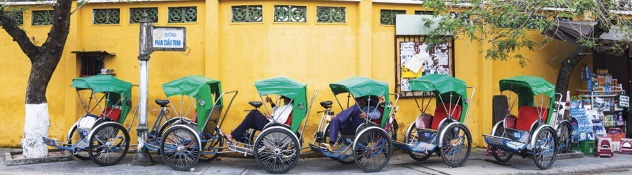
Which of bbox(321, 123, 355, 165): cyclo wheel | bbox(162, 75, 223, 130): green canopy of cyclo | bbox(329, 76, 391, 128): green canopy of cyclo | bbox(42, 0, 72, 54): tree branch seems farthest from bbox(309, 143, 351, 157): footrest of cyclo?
bbox(42, 0, 72, 54): tree branch

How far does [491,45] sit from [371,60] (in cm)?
291

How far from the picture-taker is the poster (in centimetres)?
1065

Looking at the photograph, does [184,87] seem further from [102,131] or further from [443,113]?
[443,113]

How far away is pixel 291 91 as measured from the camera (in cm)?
818

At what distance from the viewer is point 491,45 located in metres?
11.0

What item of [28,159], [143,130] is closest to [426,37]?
[143,130]

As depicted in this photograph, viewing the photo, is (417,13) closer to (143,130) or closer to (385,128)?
(385,128)

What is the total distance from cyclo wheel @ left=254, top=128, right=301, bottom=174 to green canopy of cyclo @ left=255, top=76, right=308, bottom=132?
318 millimetres

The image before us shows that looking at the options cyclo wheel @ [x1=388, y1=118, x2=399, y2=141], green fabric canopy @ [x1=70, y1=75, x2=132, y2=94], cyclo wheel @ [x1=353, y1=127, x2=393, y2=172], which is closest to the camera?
cyclo wheel @ [x1=353, y1=127, x2=393, y2=172]

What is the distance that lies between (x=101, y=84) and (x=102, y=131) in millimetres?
862

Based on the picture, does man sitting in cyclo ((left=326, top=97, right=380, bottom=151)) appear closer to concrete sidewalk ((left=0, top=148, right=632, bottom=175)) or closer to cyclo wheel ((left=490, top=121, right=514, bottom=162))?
concrete sidewalk ((left=0, top=148, right=632, bottom=175))

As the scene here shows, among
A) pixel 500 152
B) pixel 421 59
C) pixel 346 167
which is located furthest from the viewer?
pixel 421 59

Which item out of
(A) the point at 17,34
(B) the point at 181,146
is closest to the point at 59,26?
(A) the point at 17,34

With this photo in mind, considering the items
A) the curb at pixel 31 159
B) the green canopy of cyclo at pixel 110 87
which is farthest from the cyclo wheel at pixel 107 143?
the curb at pixel 31 159
